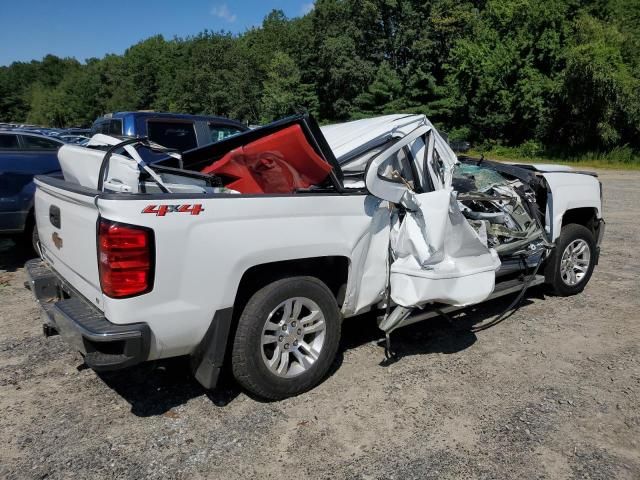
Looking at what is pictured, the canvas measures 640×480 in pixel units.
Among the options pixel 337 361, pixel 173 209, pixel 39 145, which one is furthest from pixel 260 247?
pixel 39 145

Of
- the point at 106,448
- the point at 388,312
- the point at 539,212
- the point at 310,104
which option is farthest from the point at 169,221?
the point at 310,104

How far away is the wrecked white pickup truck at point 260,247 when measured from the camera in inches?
108

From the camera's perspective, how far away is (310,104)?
4769 cm

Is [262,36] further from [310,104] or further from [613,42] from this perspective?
[613,42]

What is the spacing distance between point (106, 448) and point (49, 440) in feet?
1.23

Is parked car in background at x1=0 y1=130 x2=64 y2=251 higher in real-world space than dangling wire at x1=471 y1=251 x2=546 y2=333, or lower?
higher

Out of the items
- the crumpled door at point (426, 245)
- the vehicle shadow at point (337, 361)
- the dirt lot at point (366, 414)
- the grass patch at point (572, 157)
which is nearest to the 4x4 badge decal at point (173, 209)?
the vehicle shadow at point (337, 361)

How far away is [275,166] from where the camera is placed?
3629 mm

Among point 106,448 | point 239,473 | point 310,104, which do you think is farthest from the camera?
point 310,104

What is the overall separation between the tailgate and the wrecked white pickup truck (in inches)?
0.7

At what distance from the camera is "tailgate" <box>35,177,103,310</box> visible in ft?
9.41

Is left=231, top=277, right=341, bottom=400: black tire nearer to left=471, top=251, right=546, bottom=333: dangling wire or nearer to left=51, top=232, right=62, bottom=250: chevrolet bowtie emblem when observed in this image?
left=51, top=232, right=62, bottom=250: chevrolet bowtie emblem

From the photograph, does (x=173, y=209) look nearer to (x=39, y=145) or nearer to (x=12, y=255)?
(x=39, y=145)

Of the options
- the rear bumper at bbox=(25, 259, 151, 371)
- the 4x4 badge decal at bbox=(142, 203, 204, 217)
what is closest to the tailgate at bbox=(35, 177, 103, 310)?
the rear bumper at bbox=(25, 259, 151, 371)
